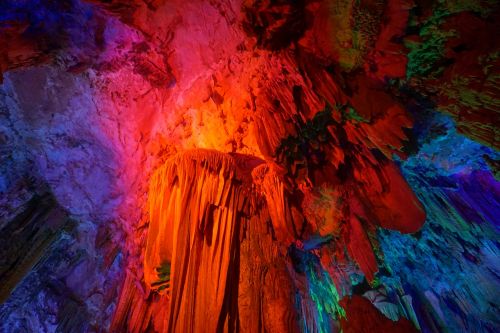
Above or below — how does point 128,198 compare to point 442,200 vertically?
below

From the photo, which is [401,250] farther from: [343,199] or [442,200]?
[343,199]

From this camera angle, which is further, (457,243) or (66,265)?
(66,265)

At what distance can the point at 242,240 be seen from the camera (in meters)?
3.36

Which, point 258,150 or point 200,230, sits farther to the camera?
point 258,150

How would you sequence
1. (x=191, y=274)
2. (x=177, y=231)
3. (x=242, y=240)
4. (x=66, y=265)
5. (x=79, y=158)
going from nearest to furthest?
(x=191, y=274), (x=177, y=231), (x=242, y=240), (x=79, y=158), (x=66, y=265)

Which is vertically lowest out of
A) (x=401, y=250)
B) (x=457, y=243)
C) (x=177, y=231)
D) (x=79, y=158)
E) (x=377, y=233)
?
(x=401, y=250)

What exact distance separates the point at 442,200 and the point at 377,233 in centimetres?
141

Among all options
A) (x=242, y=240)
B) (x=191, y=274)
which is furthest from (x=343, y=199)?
(x=191, y=274)

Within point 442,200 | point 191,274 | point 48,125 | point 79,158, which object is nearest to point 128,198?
point 79,158

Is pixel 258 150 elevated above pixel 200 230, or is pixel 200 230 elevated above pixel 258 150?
pixel 258 150

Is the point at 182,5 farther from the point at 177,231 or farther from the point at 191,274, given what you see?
the point at 191,274

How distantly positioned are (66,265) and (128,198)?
340 cm

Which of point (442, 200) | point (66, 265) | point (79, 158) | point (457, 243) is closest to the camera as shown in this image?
point (442, 200)

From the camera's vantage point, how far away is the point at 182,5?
11.2ft
